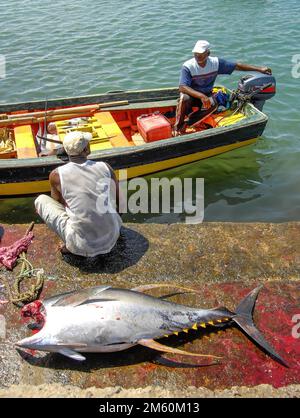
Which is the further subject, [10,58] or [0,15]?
[0,15]

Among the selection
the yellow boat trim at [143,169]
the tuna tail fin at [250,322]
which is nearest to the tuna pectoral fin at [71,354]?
the tuna tail fin at [250,322]

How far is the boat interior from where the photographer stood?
7.89 m

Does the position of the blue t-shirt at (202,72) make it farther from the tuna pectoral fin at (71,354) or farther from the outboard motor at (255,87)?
the tuna pectoral fin at (71,354)

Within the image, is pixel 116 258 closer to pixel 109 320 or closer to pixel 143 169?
pixel 109 320

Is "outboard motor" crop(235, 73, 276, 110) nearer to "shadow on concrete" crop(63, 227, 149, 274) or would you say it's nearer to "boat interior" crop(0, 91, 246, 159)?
"boat interior" crop(0, 91, 246, 159)

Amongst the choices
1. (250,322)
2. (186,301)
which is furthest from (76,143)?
(250,322)

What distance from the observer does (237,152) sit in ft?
31.4

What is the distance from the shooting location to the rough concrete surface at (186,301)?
3.45m

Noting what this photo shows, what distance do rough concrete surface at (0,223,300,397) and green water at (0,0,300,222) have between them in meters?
2.81
